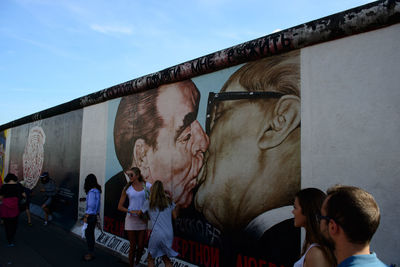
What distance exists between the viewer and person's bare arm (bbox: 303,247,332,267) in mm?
1823

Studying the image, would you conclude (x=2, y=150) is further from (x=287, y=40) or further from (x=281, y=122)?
(x=287, y=40)

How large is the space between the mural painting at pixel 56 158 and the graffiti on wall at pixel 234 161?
3.93 meters

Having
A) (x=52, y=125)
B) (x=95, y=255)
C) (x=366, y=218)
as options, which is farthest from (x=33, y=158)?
(x=366, y=218)

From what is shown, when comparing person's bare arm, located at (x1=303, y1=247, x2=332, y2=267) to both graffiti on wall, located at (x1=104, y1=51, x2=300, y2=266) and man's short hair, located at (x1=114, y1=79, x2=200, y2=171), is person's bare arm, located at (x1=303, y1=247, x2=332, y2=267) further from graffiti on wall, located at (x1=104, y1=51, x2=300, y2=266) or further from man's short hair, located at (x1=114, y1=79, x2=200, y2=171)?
man's short hair, located at (x1=114, y1=79, x2=200, y2=171)

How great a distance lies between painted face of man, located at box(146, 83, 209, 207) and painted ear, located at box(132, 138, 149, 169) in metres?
0.17

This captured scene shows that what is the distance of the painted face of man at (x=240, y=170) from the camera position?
12.9ft

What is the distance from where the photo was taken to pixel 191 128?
5.27m

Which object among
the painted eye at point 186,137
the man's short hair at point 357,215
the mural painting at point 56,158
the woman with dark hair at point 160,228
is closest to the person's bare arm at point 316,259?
the man's short hair at point 357,215

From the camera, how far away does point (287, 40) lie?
3895mm

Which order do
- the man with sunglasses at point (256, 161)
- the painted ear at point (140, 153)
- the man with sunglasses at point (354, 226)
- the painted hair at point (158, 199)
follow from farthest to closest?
the painted ear at point (140, 153) → the painted hair at point (158, 199) → the man with sunglasses at point (256, 161) → the man with sunglasses at point (354, 226)

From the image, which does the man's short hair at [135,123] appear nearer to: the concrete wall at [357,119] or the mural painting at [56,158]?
the mural painting at [56,158]

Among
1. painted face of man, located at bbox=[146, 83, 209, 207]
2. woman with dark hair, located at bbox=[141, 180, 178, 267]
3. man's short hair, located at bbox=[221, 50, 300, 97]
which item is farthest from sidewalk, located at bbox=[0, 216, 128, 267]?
man's short hair, located at bbox=[221, 50, 300, 97]

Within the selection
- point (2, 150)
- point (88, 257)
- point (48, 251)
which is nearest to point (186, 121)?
point (88, 257)

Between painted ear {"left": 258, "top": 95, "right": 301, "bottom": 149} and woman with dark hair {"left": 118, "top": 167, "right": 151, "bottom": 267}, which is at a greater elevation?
painted ear {"left": 258, "top": 95, "right": 301, "bottom": 149}
